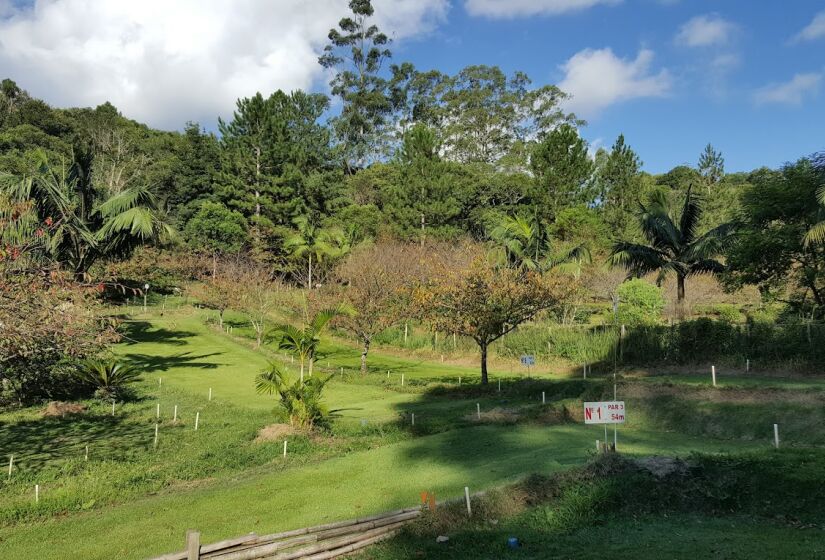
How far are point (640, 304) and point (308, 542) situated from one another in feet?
79.9

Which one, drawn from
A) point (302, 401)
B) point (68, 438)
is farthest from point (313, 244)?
point (68, 438)

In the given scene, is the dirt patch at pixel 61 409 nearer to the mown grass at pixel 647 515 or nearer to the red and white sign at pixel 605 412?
the mown grass at pixel 647 515

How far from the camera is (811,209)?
1897 cm

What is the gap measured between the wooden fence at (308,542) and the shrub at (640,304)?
21.9m

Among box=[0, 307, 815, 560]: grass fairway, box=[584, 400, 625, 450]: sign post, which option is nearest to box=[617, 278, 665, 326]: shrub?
box=[0, 307, 815, 560]: grass fairway

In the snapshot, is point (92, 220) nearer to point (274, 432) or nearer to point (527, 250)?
point (274, 432)

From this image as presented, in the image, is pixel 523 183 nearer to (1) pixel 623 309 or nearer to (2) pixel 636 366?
(1) pixel 623 309

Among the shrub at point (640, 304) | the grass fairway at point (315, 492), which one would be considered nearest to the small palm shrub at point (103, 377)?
the grass fairway at point (315, 492)

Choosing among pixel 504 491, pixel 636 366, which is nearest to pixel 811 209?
pixel 636 366

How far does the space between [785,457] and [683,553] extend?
4.23 meters

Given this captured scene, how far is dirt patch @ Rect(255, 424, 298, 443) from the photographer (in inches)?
634

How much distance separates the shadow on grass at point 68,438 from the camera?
577 inches

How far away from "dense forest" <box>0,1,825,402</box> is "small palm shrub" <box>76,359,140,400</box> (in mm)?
3202

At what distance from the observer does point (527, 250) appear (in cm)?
3356
